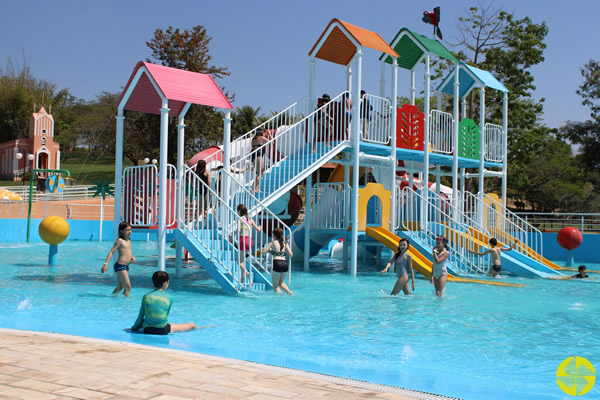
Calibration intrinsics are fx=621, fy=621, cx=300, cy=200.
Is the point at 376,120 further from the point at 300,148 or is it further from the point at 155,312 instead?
the point at 155,312

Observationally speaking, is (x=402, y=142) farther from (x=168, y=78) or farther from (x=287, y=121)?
(x=168, y=78)

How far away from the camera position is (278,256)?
1193cm

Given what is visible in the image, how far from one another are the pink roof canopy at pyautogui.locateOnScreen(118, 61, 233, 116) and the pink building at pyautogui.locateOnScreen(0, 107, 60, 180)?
44931 mm

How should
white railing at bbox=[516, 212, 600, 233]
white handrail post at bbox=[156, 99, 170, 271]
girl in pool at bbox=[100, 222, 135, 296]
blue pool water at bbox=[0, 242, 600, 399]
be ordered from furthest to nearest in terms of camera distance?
white railing at bbox=[516, 212, 600, 233] < white handrail post at bbox=[156, 99, 170, 271] < girl in pool at bbox=[100, 222, 135, 296] < blue pool water at bbox=[0, 242, 600, 399]

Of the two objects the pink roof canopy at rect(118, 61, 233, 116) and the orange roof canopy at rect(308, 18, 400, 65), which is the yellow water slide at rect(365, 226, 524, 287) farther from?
the pink roof canopy at rect(118, 61, 233, 116)

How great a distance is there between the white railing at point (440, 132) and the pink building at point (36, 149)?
44.4 meters

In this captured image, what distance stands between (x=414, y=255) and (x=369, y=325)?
24.2 ft

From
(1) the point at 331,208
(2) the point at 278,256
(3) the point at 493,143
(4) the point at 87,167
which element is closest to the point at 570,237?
(3) the point at 493,143

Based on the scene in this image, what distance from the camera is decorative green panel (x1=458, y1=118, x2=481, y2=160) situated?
20.1 meters

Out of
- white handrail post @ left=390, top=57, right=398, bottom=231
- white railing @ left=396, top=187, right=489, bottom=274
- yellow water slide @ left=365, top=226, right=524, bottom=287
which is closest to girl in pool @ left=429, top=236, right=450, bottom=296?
yellow water slide @ left=365, top=226, right=524, bottom=287

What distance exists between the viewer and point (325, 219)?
59.4 ft

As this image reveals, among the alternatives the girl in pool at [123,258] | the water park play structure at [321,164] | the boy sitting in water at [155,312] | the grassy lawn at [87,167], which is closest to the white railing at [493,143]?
the water park play structure at [321,164]

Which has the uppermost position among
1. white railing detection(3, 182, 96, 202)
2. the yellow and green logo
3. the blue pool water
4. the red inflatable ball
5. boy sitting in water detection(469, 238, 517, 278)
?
white railing detection(3, 182, 96, 202)

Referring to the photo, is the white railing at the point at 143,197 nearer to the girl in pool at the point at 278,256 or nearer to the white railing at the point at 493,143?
the girl in pool at the point at 278,256
